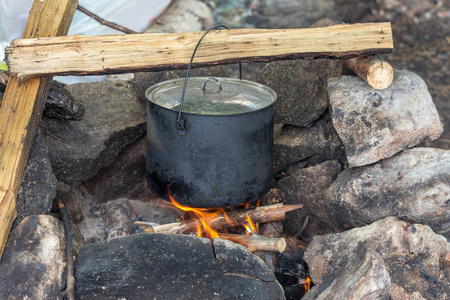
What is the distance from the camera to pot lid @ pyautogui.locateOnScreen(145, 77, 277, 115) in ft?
8.79

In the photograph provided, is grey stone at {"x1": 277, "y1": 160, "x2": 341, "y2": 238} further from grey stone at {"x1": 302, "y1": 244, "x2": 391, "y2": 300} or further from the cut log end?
grey stone at {"x1": 302, "y1": 244, "x2": 391, "y2": 300}

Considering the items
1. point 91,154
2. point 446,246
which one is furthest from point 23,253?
point 446,246

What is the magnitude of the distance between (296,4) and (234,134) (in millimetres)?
4397

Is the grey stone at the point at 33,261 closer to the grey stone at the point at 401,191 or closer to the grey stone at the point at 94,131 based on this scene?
the grey stone at the point at 94,131

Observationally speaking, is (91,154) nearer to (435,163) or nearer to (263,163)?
(263,163)

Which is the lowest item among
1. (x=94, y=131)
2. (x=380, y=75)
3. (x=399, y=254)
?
(x=399, y=254)

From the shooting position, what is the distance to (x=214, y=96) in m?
2.81

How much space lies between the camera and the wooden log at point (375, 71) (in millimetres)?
2717

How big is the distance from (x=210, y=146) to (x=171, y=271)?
0.66 m

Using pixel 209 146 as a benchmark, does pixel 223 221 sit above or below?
below

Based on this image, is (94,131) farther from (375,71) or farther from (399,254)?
(399,254)

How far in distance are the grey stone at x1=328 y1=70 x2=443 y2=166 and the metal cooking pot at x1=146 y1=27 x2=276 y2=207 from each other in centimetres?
41

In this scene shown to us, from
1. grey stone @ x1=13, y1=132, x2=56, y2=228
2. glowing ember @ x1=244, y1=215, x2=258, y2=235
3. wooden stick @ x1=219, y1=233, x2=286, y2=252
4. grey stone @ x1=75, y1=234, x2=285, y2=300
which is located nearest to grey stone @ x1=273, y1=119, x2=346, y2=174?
glowing ember @ x1=244, y1=215, x2=258, y2=235

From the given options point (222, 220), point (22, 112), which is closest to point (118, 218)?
point (222, 220)
